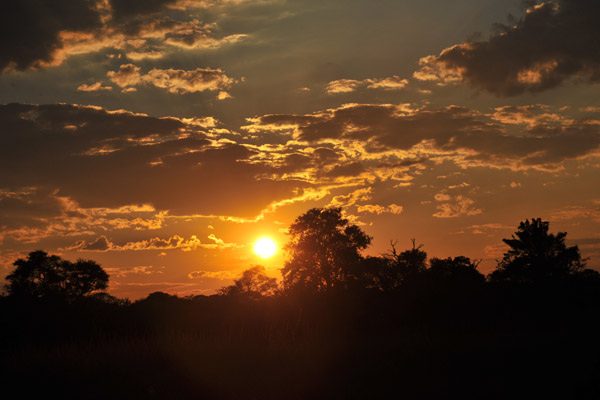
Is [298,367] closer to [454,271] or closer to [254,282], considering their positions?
[454,271]

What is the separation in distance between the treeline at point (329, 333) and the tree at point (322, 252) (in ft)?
0.48

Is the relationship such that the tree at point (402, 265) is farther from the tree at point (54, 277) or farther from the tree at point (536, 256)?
the tree at point (54, 277)

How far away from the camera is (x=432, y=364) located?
20.8 meters

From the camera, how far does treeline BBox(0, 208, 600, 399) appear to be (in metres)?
18.3

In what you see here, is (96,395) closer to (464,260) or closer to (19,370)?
(19,370)

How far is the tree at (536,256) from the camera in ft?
217

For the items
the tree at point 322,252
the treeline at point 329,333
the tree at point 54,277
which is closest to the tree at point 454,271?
the treeline at point 329,333

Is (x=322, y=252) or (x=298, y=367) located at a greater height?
(x=322, y=252)

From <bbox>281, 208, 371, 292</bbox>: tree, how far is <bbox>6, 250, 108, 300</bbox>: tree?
1101 inches

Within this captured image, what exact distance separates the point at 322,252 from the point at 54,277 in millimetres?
35193

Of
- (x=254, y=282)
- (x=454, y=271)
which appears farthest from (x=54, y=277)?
(x=454, y=271)

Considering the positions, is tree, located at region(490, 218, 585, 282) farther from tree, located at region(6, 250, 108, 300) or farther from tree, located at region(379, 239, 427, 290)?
tree, located at region(6, 250, 108, 300)

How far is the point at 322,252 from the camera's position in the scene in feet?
192

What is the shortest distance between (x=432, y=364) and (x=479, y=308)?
2101 centimetres
